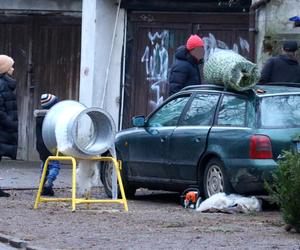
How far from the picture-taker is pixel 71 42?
19578 mm

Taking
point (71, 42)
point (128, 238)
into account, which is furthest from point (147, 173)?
point (71, 42)

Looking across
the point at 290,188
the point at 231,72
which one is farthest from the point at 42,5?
Result: the point at 290,188

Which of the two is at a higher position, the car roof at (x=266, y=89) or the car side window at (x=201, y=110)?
the car roof at (x=266, y=89)

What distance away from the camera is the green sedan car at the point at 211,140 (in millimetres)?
11570

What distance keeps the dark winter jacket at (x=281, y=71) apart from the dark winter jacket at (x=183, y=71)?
3.40 ft

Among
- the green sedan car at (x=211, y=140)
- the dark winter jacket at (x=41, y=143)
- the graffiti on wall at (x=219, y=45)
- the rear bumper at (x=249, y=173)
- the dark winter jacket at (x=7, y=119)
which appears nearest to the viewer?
the rear bumper at (x=249, y=173)

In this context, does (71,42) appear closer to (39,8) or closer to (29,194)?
(39,8)

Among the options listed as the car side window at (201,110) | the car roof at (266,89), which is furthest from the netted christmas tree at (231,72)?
the car side window at (201,110)

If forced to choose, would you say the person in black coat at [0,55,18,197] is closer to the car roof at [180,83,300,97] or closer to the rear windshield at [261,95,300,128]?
the car roof at [180,83,300,97]

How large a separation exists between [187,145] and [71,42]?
7.50 metres

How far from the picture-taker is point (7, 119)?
1386cm

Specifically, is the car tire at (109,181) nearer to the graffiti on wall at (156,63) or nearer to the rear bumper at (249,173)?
the rear bumper at (249,173)

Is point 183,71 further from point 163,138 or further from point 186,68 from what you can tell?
point 163,138

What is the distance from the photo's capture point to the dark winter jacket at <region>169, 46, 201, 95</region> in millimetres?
14469
